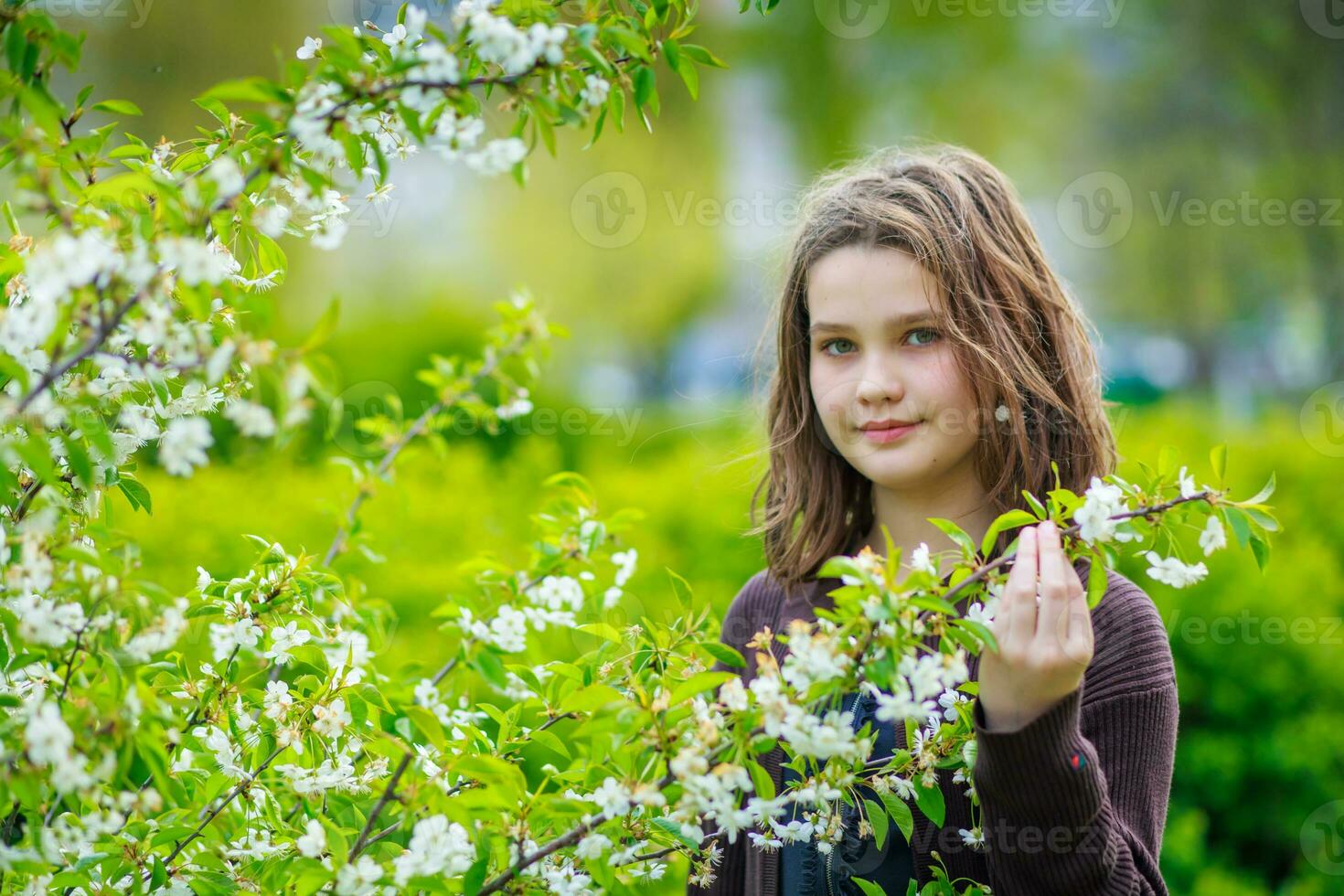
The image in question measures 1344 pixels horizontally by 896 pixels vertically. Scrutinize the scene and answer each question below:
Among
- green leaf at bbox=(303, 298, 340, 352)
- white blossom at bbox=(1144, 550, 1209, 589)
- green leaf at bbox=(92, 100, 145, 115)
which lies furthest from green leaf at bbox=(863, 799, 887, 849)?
green leaf at bbox=(92, 100, 145, 115)

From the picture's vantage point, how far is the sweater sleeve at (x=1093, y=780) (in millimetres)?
1459

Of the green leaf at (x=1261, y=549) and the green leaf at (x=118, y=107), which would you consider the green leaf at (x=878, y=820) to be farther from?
the green leaf at (x=118, y=107)

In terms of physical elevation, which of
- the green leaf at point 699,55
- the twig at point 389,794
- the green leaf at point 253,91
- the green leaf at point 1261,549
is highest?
the green leaf at point 699,55

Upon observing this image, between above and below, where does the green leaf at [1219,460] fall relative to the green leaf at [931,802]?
above

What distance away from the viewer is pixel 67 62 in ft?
3.84

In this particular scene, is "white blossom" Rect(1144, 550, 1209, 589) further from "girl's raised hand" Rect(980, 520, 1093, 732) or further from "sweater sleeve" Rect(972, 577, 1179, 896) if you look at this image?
"sweater sleeve" Rect(972, 577, 1179, 896)

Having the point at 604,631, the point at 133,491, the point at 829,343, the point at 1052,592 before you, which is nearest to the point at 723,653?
the point at 604,631

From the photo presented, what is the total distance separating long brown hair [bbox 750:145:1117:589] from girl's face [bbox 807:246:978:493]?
0.11 ft

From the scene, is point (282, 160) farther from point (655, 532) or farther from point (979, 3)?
point (979, 3)

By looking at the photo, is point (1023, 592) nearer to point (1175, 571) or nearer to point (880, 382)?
point (1175, 571)

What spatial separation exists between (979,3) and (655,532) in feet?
38.0

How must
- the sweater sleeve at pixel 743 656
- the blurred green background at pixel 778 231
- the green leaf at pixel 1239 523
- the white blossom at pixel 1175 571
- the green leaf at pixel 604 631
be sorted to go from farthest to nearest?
the blurred green background at pixel 778 231 → the sweater sleeve at pixel 743 656 → the green leaf at pixel 604 631 → the white blossom at pixel 1175 571 → the green leaf at pixel 1239 523

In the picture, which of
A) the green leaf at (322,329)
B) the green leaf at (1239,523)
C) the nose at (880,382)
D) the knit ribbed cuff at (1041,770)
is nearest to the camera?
the green leaf at (322,329)

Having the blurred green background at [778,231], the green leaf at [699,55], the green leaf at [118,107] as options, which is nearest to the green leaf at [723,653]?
the green leaf at [699,55]
